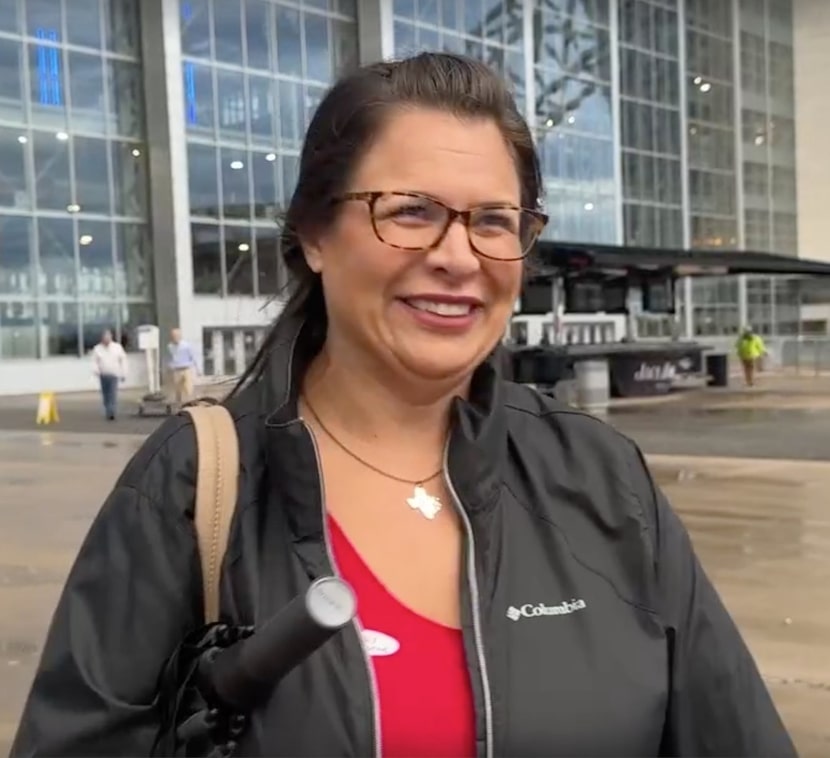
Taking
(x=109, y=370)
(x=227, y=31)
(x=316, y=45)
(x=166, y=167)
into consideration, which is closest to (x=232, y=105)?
(x=227, y=31)

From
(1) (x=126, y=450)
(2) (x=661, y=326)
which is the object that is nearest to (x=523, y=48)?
(2) (x=661, y=326)

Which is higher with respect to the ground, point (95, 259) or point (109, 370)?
point (95, 259)

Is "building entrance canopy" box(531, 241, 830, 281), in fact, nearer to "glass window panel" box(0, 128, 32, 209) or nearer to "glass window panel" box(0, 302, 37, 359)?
"glass window panel" box(0, 302, 37, 359)

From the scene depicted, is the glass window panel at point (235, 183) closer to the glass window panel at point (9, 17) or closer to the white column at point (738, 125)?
the glass window panel at point (9, 17)

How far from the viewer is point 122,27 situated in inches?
1439

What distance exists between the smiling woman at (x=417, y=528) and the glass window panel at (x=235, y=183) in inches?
1452

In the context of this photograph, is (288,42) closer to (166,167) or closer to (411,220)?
(166,167)

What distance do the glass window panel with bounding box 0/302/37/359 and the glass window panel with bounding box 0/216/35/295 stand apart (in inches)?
16.3

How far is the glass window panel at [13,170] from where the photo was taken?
33281 millimetres

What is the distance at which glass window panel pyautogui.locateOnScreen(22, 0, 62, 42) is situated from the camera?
112 ft

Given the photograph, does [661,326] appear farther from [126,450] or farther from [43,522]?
[43,522]

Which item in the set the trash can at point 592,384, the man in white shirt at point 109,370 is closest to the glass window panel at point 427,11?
the trash can at point 592,384

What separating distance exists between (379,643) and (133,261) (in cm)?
3604

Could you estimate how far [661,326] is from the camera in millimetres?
54188
